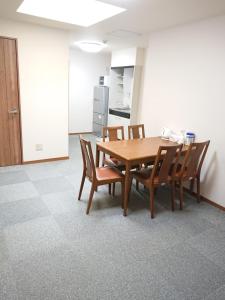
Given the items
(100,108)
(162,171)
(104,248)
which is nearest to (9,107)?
(162,171)

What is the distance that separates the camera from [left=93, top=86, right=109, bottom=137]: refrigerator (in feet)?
21.5

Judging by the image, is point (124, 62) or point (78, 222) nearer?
point (78, 222)

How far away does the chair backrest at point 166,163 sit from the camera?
2.61 metres

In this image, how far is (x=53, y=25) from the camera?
3.77 metres

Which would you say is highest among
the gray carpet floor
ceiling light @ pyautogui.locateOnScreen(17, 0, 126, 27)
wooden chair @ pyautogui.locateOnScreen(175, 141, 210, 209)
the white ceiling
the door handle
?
ceiling light @ pyautogui.locateOnScreen(17, 0, 126, 27)

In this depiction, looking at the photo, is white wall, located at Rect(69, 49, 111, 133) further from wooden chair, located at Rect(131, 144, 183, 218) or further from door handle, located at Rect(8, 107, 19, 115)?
wooden chair, located at Rect(131, 144, 183, 218)

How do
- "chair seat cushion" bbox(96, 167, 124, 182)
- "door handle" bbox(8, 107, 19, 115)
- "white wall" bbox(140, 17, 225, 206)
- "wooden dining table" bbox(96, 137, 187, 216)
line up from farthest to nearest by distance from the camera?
"door handle" bbox(8, 107, 19, 115) < "white wall" bbox(140, 17, 225, 206) < "chair seat cushion" bbox(96, 167, 124, 182) < "wooden dining table" bbox(96, 137, 187, 216)

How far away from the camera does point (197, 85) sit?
3242mm

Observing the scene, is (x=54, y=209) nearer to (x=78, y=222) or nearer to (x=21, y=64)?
(x=78, y=222)

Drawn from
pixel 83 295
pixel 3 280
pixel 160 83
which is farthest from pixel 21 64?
pixel 83 295

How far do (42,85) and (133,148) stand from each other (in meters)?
2.19

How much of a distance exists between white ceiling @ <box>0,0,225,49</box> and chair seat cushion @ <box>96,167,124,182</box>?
2025 mm

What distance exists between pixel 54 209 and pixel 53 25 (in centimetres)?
300

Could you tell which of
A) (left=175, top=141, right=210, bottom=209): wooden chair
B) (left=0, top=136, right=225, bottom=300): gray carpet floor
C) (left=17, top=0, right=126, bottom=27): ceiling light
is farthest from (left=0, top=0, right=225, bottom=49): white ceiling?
(left=0, top=136, right=225, bottom=300): gray carpet floor
